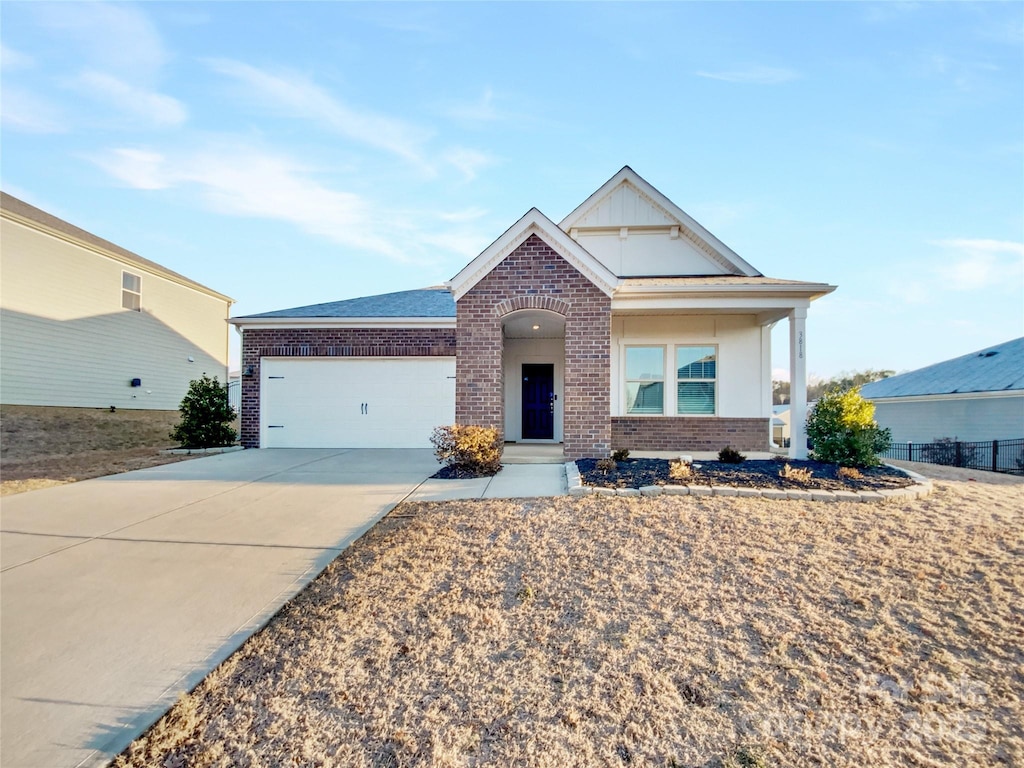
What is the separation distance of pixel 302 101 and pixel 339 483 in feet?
25.2

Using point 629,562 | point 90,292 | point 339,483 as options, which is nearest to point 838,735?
point 629,562

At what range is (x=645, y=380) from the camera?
11680 mm

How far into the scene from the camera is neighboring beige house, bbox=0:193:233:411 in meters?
13.3

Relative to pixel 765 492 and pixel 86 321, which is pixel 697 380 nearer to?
pixel 765 492

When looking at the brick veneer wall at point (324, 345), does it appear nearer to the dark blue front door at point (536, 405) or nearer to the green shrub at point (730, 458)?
the dark blue front door at point (536, 405)

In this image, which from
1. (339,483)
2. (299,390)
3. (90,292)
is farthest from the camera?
(90,292)

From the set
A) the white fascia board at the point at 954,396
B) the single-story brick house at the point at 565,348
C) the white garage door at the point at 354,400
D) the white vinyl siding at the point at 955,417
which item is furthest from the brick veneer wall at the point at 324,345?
the white fascia board at the point at 954,396

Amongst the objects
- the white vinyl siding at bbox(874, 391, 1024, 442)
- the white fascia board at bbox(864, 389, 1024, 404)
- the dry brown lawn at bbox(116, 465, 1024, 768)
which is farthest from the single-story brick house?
the white fascia board at bbox(864, 389, 1024, 404)

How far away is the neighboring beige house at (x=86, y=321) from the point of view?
523 inches

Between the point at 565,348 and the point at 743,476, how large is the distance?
156 inches

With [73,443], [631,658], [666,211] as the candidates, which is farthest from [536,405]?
[73,443]

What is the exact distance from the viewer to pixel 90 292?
600 inches

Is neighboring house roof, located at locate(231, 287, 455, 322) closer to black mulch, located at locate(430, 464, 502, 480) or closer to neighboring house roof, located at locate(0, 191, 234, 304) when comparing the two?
black mulch, located at locate(430, 464, 502, 480)

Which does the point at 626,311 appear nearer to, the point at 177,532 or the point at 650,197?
the point at 650,197
